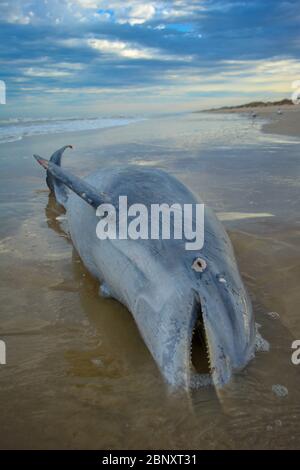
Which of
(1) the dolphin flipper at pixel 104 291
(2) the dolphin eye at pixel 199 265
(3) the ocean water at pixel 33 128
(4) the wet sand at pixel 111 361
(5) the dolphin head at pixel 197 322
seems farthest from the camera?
(3) the ocean water at pixel 33 128

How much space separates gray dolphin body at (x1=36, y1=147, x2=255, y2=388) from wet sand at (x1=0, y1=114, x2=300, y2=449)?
0.14 meters

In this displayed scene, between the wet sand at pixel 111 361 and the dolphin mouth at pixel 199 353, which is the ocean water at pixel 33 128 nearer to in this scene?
the wet sand at pixel 111 361

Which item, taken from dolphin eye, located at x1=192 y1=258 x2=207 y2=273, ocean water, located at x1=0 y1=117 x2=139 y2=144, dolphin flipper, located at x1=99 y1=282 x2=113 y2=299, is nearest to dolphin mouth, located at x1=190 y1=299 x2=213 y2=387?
dolphin eye, located at x1=192 y1=258 x2=207 y2=273

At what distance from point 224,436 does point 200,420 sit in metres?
0.16

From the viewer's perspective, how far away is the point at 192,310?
9.26ft

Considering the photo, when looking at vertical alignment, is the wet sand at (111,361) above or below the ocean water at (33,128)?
below

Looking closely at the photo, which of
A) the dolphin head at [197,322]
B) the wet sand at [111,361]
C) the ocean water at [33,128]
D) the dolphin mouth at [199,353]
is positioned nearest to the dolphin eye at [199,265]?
the dolphin head at [197,322]

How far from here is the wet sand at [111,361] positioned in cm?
246

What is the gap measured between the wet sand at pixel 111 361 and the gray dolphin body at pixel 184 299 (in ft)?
0.46

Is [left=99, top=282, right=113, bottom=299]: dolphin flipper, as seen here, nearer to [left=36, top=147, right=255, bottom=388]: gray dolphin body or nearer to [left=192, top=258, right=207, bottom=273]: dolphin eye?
[left=36, top=147, right=255, bottom=388]: gray dolphin body

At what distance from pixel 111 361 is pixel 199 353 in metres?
0.64

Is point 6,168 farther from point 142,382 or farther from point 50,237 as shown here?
point 142,382
